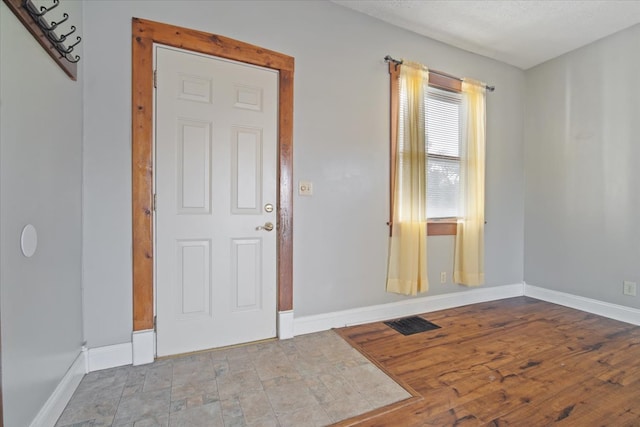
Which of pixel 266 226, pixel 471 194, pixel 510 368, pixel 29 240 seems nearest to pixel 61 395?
pixel 29 240

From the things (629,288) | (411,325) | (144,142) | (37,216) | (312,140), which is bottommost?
(411,325)

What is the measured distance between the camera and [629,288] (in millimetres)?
2838

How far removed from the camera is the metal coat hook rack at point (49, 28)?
119 centimetres

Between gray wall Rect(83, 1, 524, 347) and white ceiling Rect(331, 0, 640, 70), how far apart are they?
0.13 m

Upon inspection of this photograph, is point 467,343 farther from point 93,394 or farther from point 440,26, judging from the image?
point 440,26

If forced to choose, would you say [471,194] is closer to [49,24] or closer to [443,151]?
[443,151]

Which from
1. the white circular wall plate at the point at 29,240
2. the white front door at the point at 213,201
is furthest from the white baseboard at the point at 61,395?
the white circular wall plate at the point at 29,240

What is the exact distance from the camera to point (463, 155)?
10.5ft

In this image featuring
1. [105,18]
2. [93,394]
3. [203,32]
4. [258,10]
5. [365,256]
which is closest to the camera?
[93,394]

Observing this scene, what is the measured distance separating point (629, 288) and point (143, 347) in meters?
4.21

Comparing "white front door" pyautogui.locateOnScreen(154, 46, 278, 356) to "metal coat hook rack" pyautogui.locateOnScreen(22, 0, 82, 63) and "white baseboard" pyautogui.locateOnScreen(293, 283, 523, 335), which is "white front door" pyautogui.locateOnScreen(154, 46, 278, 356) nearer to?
"white baseboard" pyautogui.locateOnScreen(293, 283, 523, 335)

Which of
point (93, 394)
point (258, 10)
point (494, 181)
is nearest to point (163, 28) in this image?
point (258, 10)

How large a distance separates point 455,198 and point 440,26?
1.71 meters

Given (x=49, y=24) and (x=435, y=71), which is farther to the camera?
(x=435, y=71)
